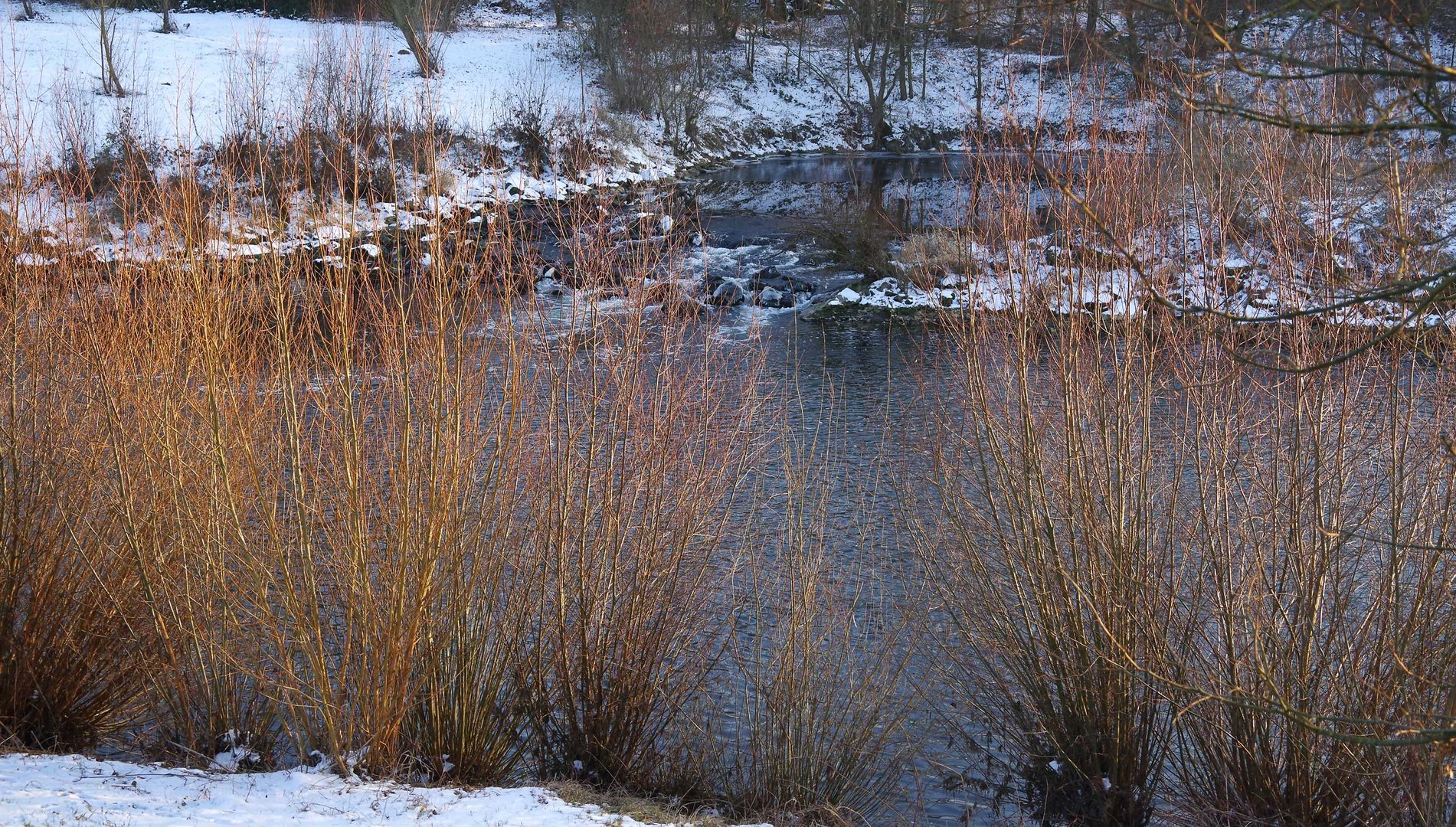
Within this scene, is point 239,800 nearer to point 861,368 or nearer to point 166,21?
point 861,368

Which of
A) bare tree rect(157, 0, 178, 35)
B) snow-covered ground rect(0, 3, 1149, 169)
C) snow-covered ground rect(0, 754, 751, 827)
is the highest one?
bare tree rect(157, 0, 178, 35)

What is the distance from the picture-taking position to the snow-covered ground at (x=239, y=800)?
5.36 meters

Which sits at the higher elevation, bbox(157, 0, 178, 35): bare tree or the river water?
bbox(157, 0, 178, 35): bare tree

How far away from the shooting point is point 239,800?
5777 mm

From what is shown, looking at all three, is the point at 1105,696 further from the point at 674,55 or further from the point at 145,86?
the point at 674,55

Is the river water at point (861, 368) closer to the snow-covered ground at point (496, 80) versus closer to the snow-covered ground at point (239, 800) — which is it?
the snow-covered ground at point (239, 800)

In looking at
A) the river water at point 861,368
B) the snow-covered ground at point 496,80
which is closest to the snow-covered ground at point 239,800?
the river water at point 861,368

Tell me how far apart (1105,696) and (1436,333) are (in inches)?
112

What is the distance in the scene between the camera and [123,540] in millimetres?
7297

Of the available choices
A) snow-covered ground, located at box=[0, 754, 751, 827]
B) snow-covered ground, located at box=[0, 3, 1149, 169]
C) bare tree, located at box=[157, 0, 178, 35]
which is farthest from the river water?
bare tree, located at box=[157, 0, 178, 35]

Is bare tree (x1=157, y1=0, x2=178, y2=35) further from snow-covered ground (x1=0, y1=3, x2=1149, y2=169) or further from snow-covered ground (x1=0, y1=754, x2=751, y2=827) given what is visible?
snow-covered ground (x1=0, y1=754, x2=751, y2=827)

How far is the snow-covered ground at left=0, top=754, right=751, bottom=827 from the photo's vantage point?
5.36 metres

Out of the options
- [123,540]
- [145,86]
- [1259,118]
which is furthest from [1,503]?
[145,86]

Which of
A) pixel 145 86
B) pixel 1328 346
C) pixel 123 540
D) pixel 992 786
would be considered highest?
pixel 145 86
